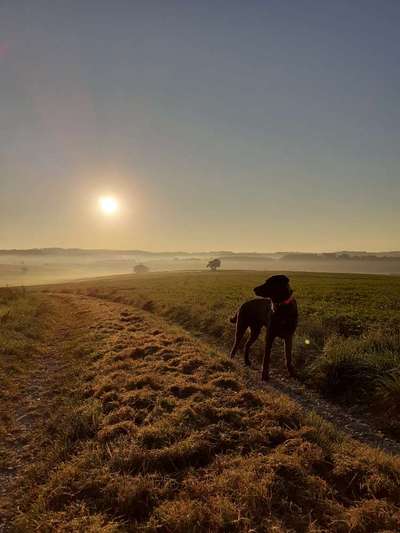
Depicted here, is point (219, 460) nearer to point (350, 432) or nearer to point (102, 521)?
point (102, 521)

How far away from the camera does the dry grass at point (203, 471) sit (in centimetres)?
354

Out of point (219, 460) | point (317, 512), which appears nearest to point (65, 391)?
point (219, 460)

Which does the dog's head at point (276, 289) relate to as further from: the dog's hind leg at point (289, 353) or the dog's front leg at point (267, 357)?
the dog's hind leg at point (289, 353)

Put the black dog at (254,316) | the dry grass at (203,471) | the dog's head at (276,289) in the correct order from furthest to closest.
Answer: the black dog at (254,316) < the dog's head at (276,289) < the dry grass at (203,471)

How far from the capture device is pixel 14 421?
22.6 feet

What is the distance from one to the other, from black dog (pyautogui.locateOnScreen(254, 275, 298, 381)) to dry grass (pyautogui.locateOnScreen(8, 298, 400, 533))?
1773 mm

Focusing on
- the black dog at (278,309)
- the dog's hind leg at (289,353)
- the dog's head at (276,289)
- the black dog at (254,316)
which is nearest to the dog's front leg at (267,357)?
the black dog at (278,309)

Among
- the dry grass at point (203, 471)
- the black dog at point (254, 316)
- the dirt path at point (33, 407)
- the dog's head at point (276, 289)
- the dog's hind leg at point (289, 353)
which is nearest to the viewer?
the dry grass at point (203, 471)

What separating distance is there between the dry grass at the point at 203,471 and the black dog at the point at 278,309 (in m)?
1.77

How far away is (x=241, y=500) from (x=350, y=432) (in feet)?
11.4

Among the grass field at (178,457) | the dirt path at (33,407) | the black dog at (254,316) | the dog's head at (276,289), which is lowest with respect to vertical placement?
the dirt path at (33,407)

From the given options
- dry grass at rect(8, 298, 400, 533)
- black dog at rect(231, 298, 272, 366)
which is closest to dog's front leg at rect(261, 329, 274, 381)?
black dog at rect(231, 298, 272, 366)

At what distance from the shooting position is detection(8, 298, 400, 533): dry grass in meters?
3.54

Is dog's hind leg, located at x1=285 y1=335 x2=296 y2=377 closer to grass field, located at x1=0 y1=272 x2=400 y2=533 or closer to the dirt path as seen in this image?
grass field, located at x1=0 y1=272 x2=400 y2=533
